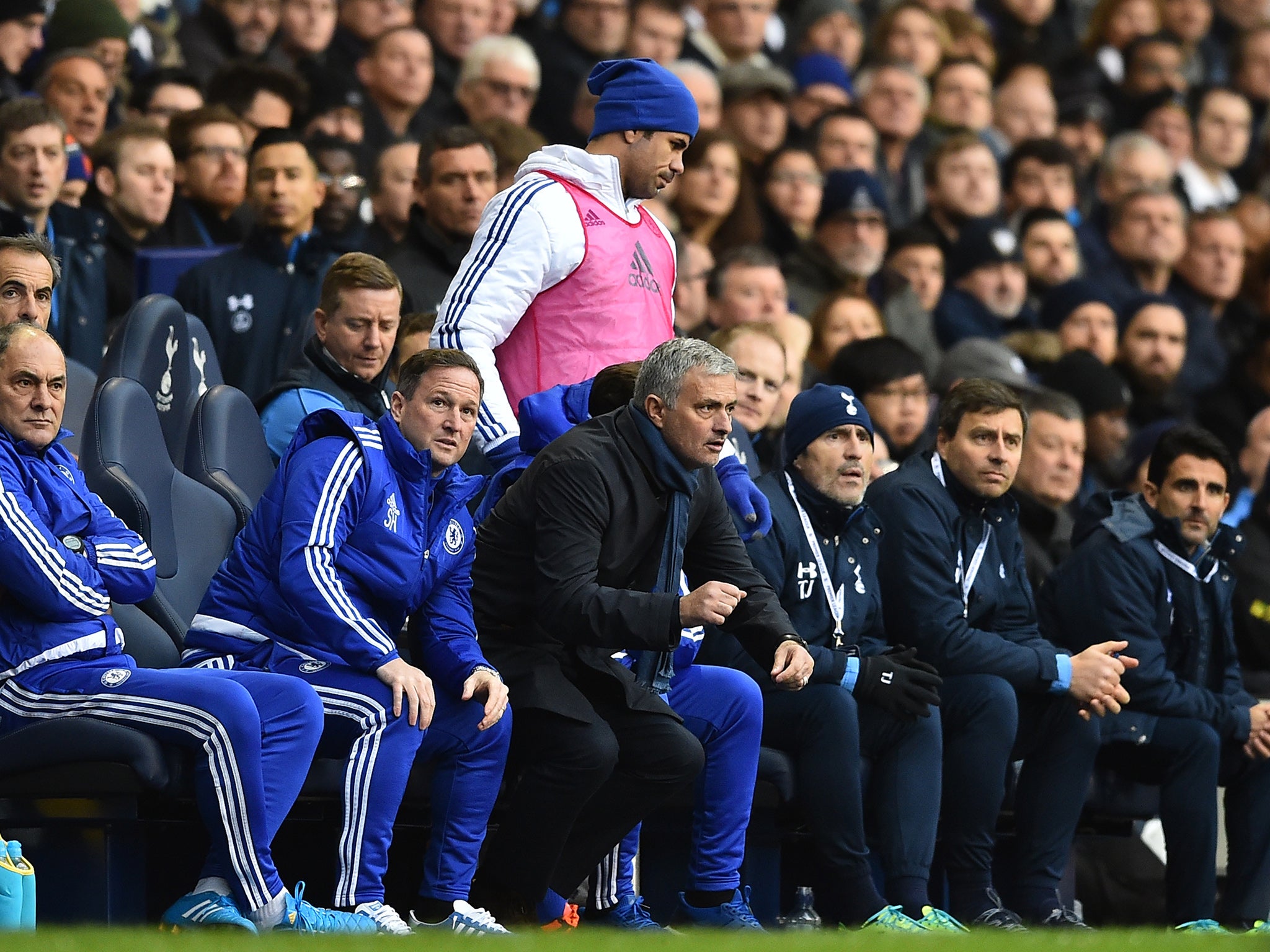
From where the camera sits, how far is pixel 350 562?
19.3 feet

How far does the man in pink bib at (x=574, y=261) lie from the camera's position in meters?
6.25

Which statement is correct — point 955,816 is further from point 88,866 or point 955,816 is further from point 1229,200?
point 1229,200

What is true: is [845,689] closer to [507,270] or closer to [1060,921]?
[1060,921]

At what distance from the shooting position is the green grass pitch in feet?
13.4

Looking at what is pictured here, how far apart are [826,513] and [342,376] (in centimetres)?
164

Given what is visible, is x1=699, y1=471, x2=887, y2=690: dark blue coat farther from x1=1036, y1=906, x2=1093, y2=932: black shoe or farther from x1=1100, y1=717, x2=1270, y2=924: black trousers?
x1=1100, y1=717, x2=1270, y2=924: black trousers

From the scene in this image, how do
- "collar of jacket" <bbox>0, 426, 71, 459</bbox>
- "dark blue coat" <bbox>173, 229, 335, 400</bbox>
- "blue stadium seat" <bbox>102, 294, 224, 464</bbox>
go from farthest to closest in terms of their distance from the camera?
"dark blue coat" <bbox>173, 229, 335, 400</bbox>, "blue stadium seat" <bbox>102, 294, 224, 464</bbox>, "collar of jacket" <bbox>0, 426, 71, 459</bbox>

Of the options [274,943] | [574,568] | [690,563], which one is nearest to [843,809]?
[690,563]

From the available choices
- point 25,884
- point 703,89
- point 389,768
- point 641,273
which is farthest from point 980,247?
point 25,884

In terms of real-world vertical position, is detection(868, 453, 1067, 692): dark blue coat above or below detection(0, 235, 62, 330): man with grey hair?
below

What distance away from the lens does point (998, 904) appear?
22.7ft

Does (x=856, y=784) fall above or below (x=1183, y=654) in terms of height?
below

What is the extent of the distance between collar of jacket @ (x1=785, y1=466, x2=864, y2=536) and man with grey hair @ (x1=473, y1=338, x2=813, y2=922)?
2.66 feet

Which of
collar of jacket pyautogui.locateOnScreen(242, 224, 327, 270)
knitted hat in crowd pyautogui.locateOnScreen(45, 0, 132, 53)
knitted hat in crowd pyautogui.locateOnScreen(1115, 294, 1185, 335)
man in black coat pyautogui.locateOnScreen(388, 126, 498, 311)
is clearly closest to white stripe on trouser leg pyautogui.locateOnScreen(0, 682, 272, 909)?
man in black coat pyautogui.locateOnScreen(388, 126, 498, 311)
